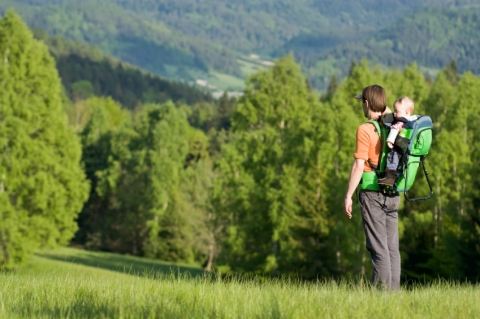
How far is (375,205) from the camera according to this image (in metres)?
7.62

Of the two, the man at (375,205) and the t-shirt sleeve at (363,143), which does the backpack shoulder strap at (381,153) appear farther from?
the t-shirt sleeve at (363,143)

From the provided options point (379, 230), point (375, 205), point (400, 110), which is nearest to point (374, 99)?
point (400, 110)

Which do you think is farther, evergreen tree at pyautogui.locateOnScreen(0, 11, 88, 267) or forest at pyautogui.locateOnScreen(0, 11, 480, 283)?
forest at pyautogui.locateOnScreen(0, 11, 480, 283)

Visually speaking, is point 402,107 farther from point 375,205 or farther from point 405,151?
point 375,205

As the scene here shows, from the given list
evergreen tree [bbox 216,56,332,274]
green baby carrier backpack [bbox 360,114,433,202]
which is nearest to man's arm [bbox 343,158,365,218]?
green baby carrier backpack [bbox 360,114,433,202]

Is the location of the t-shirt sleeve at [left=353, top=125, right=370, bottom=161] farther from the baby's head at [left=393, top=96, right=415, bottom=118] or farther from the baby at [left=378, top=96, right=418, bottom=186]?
the baby's head at [left=393, top=96, right=415, bottom=118]

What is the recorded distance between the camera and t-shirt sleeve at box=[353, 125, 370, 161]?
24.7 ft

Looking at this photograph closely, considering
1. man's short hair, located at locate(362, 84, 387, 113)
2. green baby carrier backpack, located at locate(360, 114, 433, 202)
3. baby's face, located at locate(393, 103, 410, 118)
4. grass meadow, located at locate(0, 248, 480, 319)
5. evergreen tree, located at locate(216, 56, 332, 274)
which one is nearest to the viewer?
grass meadow, located at locate(0, 248, 480, 319)

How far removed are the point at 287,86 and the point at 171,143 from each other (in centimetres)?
3215


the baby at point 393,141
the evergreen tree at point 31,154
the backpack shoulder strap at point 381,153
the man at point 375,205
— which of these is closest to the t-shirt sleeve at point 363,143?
the man at point 375,205

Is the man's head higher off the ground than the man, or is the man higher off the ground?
the man's head

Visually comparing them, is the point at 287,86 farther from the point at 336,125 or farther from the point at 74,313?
the point at 74,313

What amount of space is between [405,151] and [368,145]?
1.40 ft

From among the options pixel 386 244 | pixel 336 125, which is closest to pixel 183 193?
pixel 336 125
